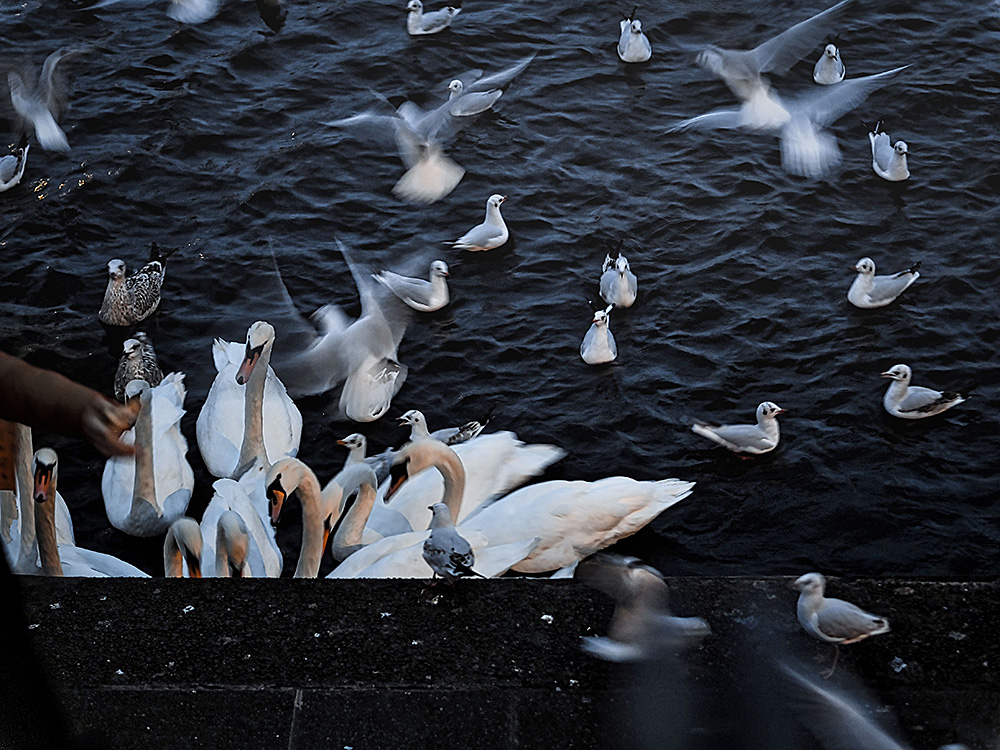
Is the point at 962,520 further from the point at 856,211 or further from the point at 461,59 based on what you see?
the point at 461,59

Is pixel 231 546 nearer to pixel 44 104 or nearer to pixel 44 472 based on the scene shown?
pixel 44 472

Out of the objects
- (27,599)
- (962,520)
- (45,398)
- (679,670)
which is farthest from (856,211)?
(45,398)

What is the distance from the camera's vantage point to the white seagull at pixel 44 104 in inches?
423

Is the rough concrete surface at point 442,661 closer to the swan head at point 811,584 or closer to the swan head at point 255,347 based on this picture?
the swan head at point 811,584

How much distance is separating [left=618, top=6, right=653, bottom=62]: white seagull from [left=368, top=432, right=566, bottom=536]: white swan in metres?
5.92

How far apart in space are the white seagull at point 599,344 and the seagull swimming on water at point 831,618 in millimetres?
3926

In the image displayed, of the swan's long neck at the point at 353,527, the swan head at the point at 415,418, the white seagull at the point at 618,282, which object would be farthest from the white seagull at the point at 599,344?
the swan's long neck at the point at 353,527

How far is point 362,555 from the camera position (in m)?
5.87

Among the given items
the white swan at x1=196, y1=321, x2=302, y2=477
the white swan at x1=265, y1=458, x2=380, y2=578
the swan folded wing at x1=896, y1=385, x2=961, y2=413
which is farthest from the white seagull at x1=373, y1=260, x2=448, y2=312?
the swan folded wing at x1=896, y1=385, x2=961, y2=413

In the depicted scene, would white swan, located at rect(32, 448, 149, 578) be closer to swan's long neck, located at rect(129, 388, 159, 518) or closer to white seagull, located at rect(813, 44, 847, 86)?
swan's long neck, located at rect(129, 388, 159, 518)

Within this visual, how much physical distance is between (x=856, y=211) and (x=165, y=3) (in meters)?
8.18

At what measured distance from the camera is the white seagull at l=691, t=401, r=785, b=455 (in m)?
7.33

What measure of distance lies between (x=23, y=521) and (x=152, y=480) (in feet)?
2.77

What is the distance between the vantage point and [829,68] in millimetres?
11148
